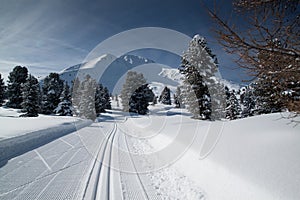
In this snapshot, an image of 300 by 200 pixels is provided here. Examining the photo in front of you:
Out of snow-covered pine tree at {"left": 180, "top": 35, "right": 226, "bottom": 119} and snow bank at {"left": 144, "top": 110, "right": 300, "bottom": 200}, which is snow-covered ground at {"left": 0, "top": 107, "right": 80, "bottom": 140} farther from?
snow-covered pine tree at {"left": 180, "top": 35, "right": 226, "bottom": 119}

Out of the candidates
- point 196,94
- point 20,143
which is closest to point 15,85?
point 20,143

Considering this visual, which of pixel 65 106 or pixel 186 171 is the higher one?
pixel 65 106

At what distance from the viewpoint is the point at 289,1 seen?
8.36 ft

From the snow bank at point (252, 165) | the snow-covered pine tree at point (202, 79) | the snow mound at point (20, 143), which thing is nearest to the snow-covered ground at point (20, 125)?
the snow mound at point (20, 143)

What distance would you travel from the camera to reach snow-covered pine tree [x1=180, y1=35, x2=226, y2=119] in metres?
16.3

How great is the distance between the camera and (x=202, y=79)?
16.7m

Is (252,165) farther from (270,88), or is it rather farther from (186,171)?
(186,171)

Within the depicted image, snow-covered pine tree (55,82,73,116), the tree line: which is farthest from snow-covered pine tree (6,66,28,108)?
snow-covered pine tree (55,82,73,116)

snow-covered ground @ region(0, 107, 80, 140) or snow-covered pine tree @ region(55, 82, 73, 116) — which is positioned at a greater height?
snow-covered pine tree @ region(55, 82, 73, 116)

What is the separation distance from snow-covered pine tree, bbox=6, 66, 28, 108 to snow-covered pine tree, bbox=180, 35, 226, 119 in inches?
1356

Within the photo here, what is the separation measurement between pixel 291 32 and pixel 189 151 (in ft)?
13.3

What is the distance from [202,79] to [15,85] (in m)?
36.0

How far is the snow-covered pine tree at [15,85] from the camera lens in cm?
3325

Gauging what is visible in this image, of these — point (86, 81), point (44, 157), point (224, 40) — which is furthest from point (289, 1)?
point (86, 81)
